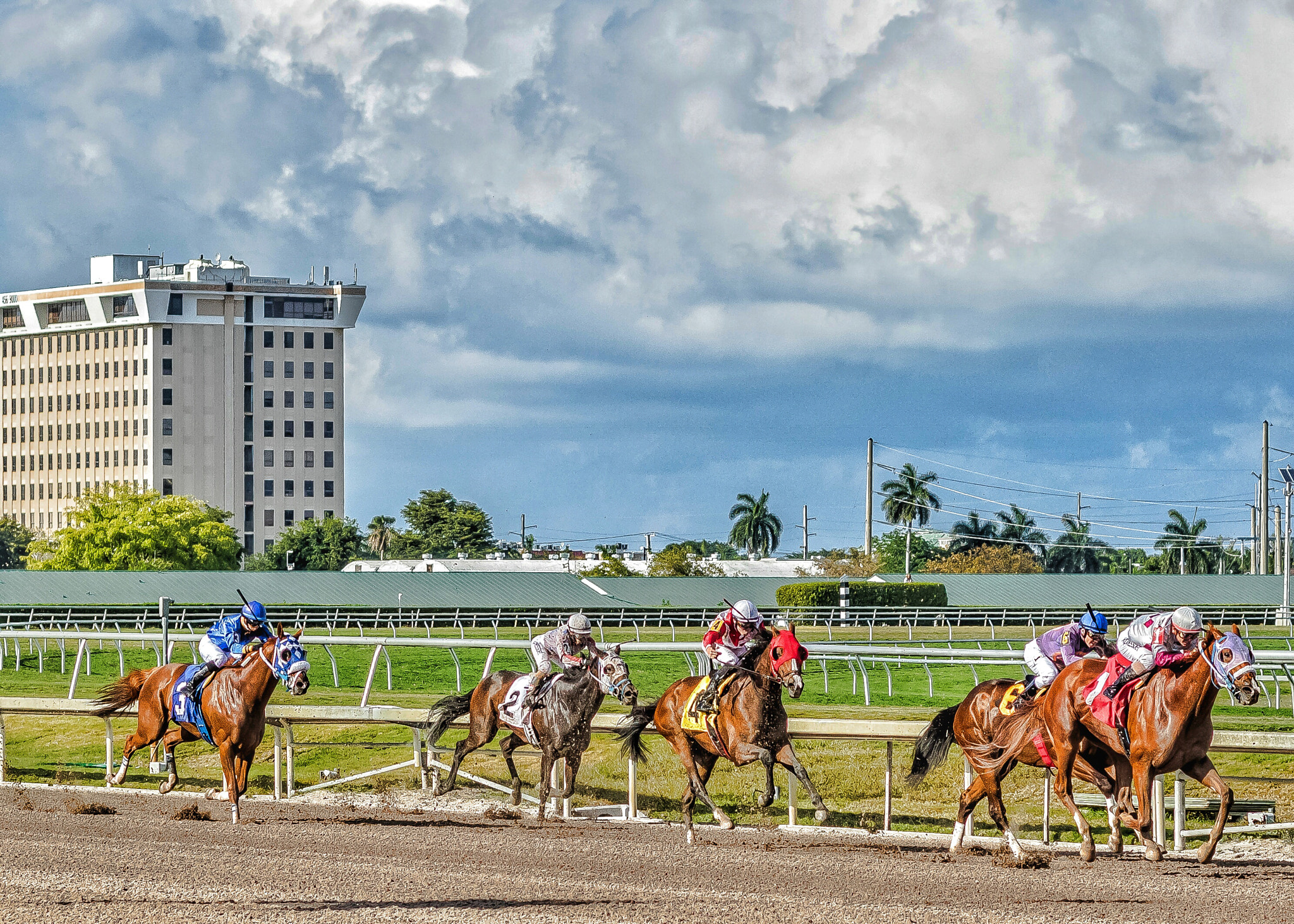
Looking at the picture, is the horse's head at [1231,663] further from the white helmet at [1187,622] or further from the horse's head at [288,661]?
the horse's head at [288,661]

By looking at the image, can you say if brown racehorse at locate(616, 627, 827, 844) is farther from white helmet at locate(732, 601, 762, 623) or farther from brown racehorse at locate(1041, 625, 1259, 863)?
brown racehorse at locate(1041, 625, 1259, 863)

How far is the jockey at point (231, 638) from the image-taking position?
994cm

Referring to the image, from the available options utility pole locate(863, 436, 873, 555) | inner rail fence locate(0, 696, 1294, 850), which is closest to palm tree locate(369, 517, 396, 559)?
utility pole locate(863, 436, 873, 555)

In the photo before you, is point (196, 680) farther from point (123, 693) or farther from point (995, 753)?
point (995, 753)

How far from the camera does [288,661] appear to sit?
9.32 m

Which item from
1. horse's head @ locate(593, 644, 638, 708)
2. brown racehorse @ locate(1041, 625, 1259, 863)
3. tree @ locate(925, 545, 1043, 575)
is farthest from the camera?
tree @ locate(925, 545, 1043, 575)

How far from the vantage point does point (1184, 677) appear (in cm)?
759

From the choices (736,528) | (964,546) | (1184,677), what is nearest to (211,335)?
(736,528)

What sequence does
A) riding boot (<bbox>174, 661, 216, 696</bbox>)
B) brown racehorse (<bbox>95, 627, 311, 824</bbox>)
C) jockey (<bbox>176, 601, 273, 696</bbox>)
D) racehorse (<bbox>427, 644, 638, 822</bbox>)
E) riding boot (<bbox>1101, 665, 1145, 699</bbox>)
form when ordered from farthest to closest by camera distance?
riding boot (<bbox>174, 661, 216, 696</bbox>), jockey (<bbox>176, 601, 273, 696</bbox>), racehorse (<bbox>427, 644, 638, 822</bbox>), brown racehorse (<bbox>95, 627, 311, 824</bbox>), riding boot (<bbox>1101, 665, 1145, 699</bbox>)

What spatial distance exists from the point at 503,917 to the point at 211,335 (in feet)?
360

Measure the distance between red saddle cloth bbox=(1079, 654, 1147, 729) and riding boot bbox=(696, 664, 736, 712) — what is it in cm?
209

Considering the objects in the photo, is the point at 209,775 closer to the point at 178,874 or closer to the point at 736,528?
the point at 178,874

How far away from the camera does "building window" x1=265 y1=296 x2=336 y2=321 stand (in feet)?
371

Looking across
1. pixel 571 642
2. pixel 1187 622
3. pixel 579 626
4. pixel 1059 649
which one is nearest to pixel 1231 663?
pixel 1187 622
